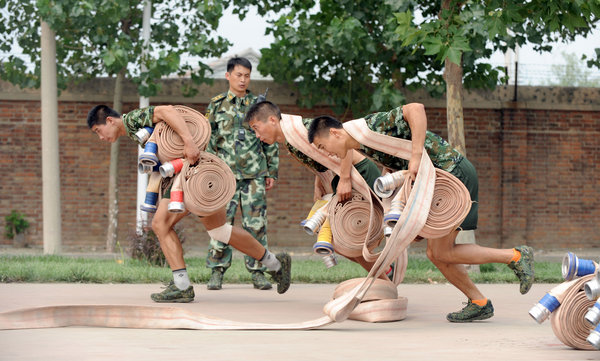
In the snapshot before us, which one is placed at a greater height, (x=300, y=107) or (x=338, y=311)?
(x=300, y=107)

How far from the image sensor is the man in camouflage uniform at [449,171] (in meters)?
6.83

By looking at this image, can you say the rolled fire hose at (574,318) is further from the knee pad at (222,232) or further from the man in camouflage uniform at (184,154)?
the knee pad at (222,232)

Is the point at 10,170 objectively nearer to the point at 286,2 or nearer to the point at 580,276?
the point at 286,2

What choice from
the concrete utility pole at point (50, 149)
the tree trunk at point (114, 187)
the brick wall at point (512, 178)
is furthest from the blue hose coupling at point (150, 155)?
the brick wall at point (512, 178)

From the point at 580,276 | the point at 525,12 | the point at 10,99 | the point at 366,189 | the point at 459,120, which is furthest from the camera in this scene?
the point at 10,99

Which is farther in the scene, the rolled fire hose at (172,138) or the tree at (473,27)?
the tree at (473,27)

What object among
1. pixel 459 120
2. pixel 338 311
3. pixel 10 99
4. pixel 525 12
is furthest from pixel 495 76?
pixel 338 311

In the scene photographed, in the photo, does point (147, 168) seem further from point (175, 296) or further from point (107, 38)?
point (107, 38)

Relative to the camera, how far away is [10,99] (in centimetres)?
1586

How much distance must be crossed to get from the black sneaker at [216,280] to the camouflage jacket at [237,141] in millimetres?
955

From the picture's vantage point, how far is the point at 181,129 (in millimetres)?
7770

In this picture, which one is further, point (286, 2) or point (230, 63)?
point (286, 2)

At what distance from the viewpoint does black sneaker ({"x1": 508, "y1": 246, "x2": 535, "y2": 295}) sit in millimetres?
6766

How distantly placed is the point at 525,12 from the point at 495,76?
16.4 feet
